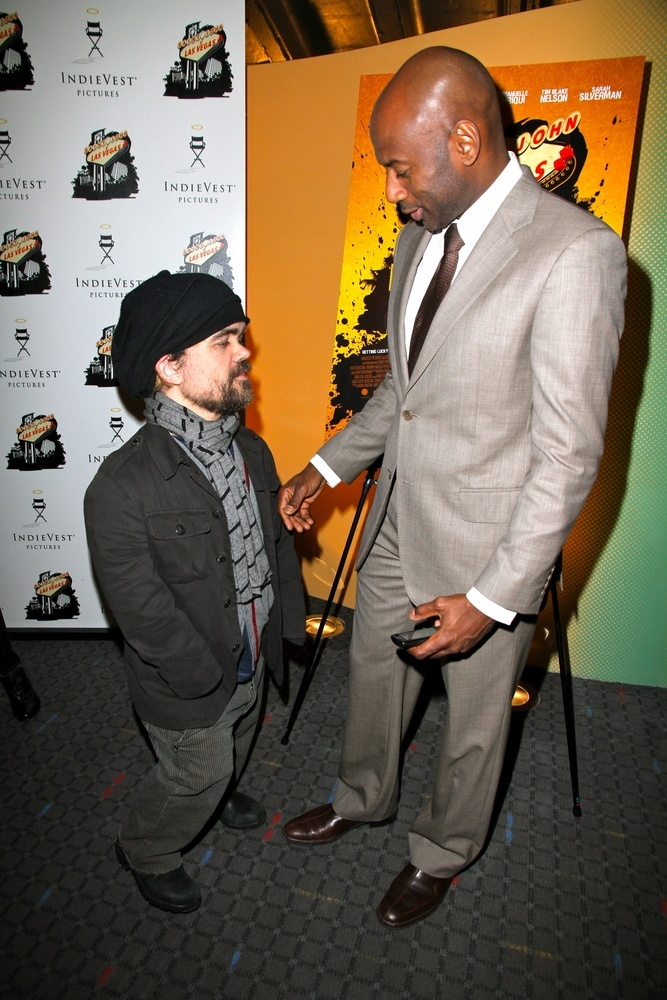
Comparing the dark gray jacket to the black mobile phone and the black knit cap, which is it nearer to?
the black knit cap

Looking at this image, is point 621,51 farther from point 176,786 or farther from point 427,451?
point 176,786

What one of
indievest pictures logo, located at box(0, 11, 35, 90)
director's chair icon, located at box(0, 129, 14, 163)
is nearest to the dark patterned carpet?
director's chair icon, located at box(0, 129, 14, 163)

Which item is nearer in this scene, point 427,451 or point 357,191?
point 427,451

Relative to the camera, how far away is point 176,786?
193 centimetres

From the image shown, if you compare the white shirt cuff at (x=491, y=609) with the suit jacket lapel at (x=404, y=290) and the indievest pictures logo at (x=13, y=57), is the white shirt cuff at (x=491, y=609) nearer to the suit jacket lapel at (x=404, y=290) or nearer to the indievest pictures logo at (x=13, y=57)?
the suit jacket lapel at (x=404, y=290)

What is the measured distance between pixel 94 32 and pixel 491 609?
8.55 feet

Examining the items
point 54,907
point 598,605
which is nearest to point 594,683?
point 598,605

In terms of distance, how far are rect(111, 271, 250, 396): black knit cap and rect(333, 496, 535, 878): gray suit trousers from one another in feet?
2.38

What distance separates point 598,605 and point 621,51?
7.03 feet

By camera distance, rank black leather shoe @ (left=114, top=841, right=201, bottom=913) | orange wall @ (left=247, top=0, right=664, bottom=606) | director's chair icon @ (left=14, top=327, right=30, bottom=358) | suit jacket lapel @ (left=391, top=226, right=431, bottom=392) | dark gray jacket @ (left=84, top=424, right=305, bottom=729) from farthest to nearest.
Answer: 1. orange wall @ (left=247, top=0, right=664, bottom=606)
2. director's chair icon @ (left=14, top=327, right=30, bottom=358)
3. black leather shoe @ (left=114, top=841, right=201, bottom=913)
4. suit jacket lapel @ (left=391, top=226, right=431, bottom=392)
5. dark gray jacket @ (left=84, top=424, right=305, bottom=729)

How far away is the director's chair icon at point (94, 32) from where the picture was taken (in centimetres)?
265

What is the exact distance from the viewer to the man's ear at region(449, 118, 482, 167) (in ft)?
5.05

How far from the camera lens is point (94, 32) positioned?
2660mm

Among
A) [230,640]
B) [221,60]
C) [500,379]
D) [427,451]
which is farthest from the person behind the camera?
[221,60]
